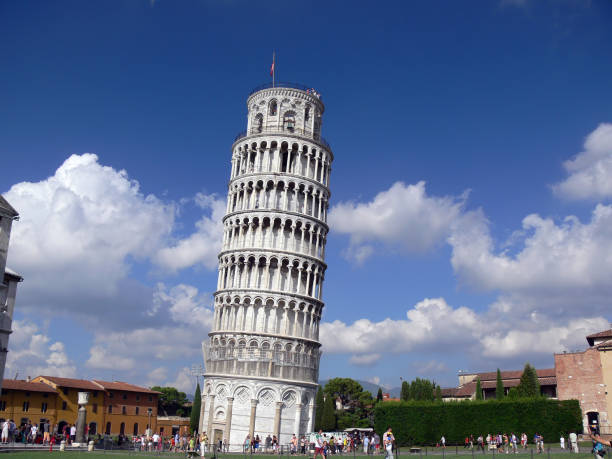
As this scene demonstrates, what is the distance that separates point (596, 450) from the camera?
17.8 meters

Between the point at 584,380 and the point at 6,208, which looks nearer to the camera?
the point at 6,208

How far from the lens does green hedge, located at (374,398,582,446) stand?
167 feet

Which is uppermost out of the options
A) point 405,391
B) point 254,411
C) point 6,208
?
point 6,208

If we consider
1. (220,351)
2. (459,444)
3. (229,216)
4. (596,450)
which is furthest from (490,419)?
(596,450)

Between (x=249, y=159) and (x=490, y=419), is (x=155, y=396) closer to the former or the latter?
(x=249, y=159)

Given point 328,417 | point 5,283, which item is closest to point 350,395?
point 328,417

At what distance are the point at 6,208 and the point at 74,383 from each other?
42089 mm

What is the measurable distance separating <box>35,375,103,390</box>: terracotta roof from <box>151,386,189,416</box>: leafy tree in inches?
860

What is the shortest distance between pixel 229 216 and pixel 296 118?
40.8ft

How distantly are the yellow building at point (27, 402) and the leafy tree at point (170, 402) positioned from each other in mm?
28196

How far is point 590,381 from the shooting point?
55.6 metres

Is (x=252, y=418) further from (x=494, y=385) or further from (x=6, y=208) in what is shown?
(x=494, y=385)

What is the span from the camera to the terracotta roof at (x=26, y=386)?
68.9 meters

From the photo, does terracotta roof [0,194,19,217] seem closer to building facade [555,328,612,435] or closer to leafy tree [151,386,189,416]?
building facade [555,328,612,435]
